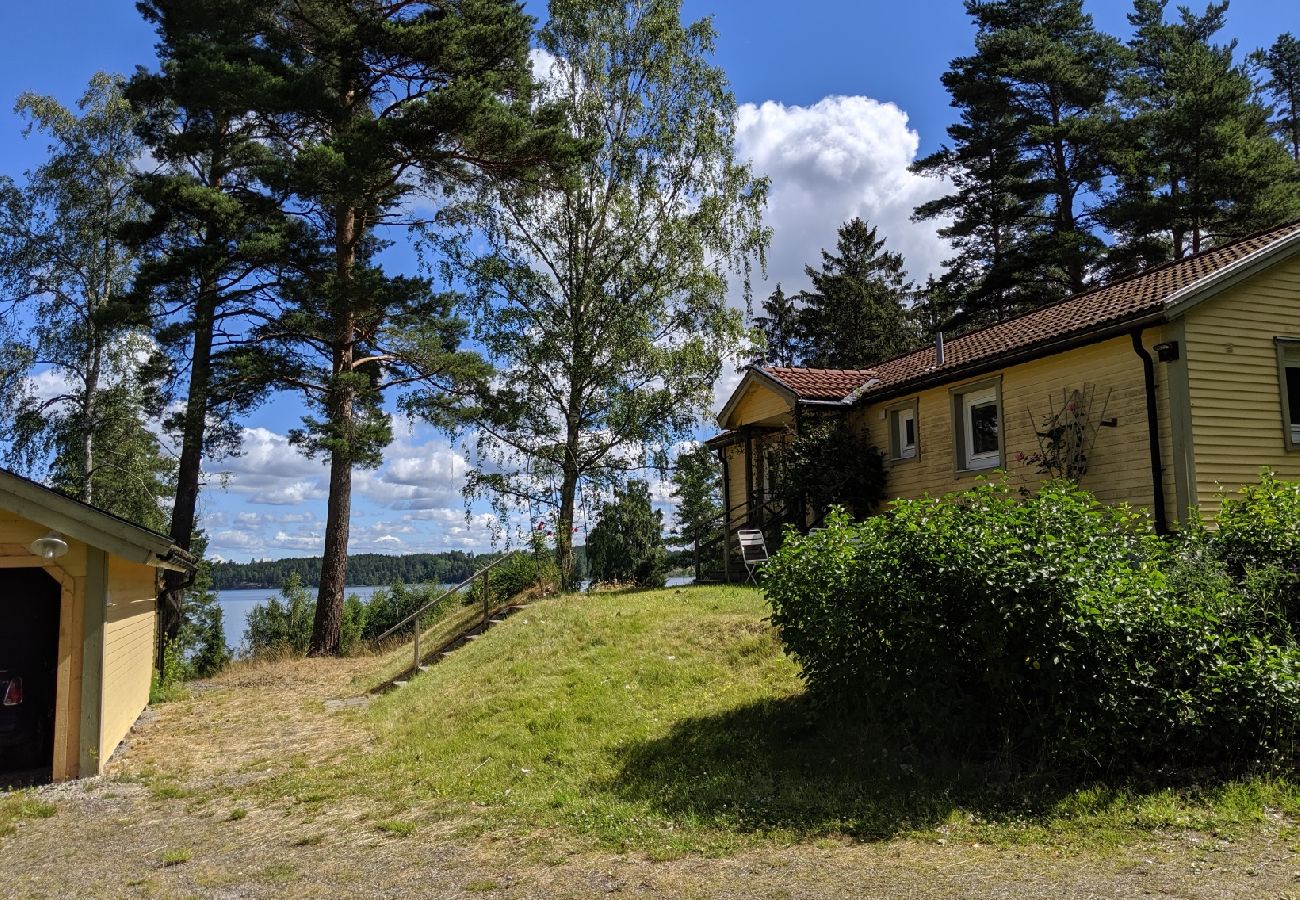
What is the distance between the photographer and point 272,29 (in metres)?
19.5

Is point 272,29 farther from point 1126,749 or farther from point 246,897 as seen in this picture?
point 1126,749

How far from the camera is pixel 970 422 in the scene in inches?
606

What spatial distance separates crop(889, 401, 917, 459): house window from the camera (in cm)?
1700

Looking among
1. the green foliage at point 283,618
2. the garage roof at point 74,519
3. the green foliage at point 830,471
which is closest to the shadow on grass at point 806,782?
the garage roof at point 74,519

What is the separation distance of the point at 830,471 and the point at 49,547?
13.1m

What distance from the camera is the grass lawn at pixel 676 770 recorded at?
6.09 m

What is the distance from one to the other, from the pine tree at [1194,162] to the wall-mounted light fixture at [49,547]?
28.2m

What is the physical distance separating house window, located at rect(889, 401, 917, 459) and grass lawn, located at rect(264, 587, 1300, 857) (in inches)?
210

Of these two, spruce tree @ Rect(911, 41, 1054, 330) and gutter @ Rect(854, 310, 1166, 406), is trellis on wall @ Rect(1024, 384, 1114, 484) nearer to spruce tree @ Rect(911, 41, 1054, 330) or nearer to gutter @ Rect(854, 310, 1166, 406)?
gutter @ Rect(854, 310, 1166, 406)

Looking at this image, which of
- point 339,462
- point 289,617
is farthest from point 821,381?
point 289,617

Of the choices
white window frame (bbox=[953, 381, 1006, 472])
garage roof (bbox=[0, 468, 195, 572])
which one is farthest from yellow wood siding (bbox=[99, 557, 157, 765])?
white window frame (bbox=[953, 381, 1006, 472])

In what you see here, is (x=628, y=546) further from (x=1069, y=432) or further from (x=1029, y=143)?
(x=1029, y=143)

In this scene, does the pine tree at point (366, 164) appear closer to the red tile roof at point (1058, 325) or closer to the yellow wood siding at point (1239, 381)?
the red tile roof at point (1058, 325)

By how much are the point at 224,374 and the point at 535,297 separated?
7.46 meters
